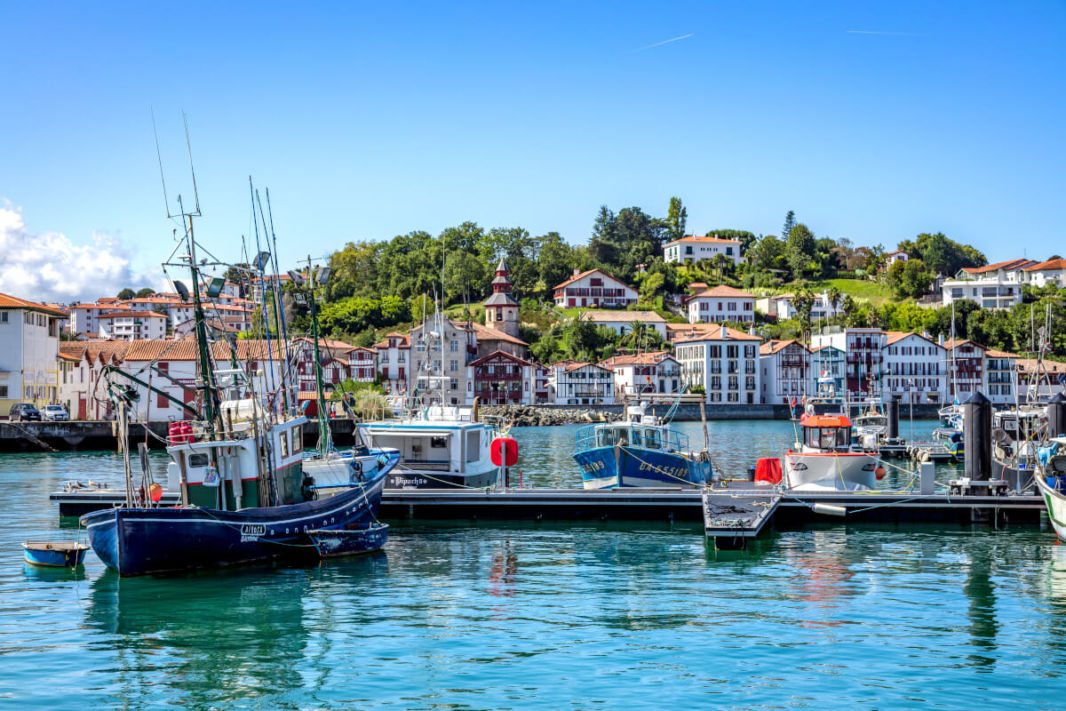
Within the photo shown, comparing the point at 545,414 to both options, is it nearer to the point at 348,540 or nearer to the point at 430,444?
the point at 430,444

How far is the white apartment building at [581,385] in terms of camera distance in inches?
5007

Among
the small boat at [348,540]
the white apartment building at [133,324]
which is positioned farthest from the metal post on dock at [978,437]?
the white apartment building at [133,324]

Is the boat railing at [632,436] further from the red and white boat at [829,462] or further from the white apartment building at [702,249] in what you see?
the white apartment building at [702,249]

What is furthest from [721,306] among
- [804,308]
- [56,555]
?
[56,555]

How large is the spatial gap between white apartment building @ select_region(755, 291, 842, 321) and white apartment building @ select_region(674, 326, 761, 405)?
28.7 meters

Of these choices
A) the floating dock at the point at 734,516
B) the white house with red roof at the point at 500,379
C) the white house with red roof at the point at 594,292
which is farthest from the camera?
the white house with red roof at the point at 594,292

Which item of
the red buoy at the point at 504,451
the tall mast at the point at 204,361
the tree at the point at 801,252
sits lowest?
the red buoy at the point at 504,451

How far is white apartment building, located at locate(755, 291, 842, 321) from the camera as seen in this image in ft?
528

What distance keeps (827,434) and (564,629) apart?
17531 mm

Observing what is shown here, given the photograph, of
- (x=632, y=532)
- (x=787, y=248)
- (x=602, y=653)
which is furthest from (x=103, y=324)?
(x=602, y=653)

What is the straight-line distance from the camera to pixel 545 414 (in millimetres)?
117250

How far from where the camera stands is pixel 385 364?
127 metres

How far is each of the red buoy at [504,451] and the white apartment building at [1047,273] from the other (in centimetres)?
16540

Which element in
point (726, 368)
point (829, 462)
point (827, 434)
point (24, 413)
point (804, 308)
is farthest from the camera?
point (804, 308)
